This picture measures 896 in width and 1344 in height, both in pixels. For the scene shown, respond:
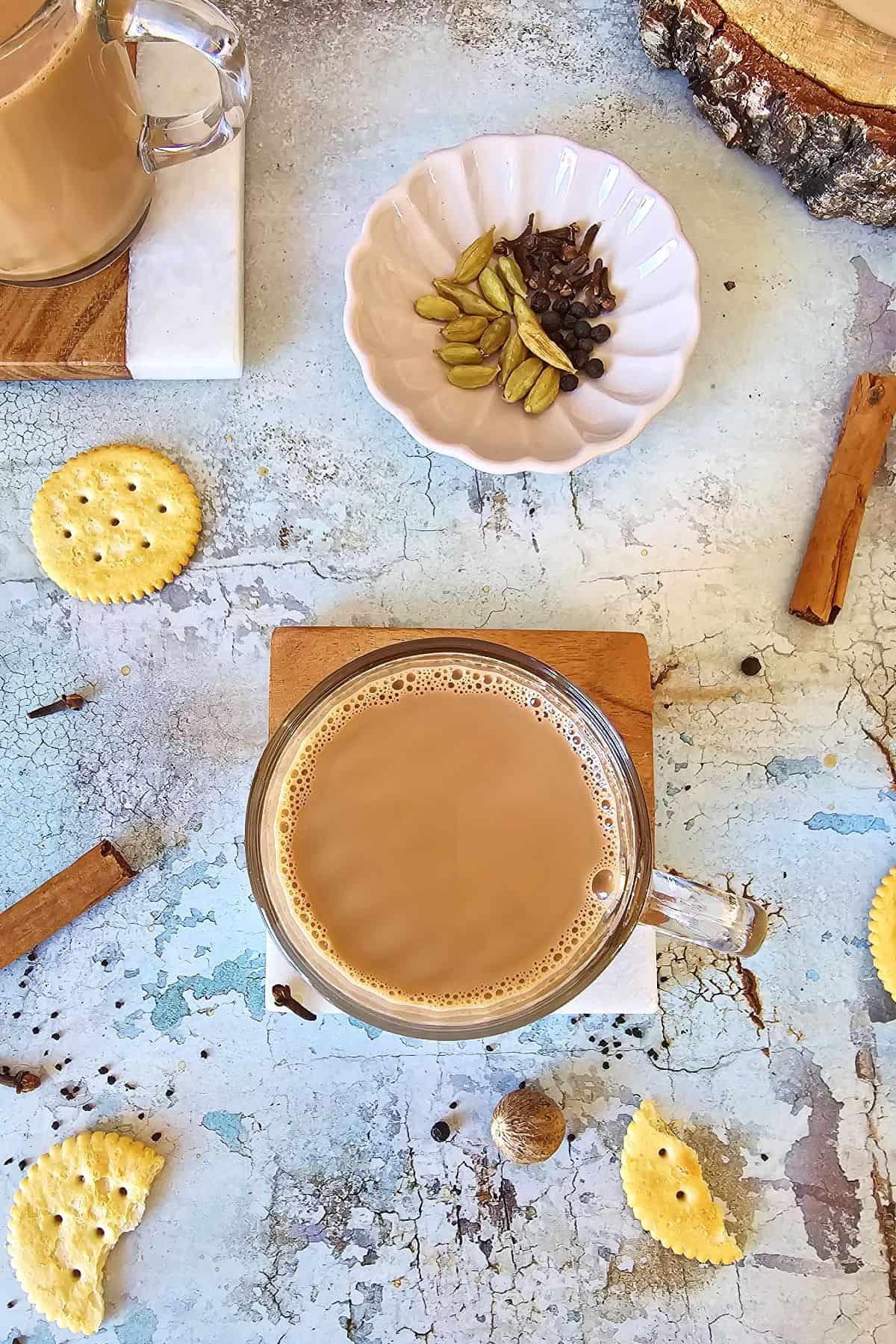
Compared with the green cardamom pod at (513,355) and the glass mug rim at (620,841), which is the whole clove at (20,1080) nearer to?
the glass mug rim at (620,841)

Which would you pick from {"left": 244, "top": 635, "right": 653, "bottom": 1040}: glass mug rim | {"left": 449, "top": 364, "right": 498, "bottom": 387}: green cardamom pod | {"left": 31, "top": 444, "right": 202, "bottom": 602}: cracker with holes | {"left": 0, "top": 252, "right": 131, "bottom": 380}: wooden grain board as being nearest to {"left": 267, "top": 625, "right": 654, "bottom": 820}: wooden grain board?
{"left": 244, "top": 635, "right": 653, "bottom": 1040}: glass mug rim

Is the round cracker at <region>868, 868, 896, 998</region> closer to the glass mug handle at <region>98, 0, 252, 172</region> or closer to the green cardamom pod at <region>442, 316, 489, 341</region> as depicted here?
the green cardamom pod at <region>442, 316, 489, 341</region>

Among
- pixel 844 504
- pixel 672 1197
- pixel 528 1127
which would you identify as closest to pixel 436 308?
pixel 844 504

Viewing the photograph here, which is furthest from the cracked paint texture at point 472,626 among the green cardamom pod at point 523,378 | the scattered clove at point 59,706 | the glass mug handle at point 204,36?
the glass mug handle at point 204,36

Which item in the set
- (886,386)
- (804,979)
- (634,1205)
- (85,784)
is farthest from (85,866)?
(886,386)

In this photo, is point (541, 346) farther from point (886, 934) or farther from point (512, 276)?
point (886, 934)
